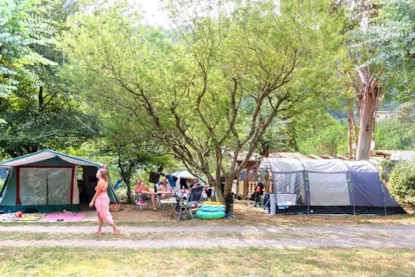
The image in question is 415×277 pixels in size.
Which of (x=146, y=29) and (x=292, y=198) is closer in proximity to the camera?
(x=146, y=29)

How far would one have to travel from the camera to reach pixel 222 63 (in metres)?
8.80

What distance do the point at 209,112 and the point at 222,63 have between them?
1.86 meters

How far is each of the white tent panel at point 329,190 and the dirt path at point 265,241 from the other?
2.25 metres

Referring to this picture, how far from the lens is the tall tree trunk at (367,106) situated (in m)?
12.9

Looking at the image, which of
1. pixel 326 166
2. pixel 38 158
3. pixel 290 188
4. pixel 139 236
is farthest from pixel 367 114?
pixel 38 158

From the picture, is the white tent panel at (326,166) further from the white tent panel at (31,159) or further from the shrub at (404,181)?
the white tent panel at (31,159)

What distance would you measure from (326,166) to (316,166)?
354mm

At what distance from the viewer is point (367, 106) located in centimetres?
1316

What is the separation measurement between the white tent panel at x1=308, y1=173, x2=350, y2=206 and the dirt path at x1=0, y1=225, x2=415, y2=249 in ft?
7.38

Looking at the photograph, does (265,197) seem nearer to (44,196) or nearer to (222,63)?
(222,63)

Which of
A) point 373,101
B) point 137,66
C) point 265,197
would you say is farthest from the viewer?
point 373,101

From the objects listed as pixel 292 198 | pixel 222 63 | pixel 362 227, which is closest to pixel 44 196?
pixel 222 63

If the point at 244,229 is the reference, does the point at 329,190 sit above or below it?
above

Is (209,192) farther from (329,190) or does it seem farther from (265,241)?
(265,241)
